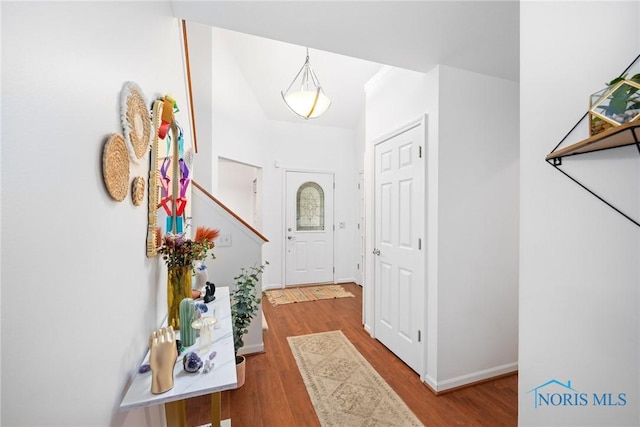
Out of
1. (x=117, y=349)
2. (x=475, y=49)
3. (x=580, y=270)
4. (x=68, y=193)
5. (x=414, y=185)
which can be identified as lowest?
(x=117, y=349)

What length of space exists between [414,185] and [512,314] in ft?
4.40

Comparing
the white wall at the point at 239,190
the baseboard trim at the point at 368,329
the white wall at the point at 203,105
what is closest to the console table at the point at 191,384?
the baseboard trim at the point at 368,329

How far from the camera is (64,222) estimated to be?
0.55m

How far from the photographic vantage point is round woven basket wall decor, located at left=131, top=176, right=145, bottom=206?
924mm

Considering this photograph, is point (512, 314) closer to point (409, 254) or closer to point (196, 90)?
point (409, 254)

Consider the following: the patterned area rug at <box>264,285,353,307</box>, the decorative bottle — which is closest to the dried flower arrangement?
the decorative bottle

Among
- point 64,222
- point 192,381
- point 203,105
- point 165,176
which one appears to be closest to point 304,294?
point 203,105

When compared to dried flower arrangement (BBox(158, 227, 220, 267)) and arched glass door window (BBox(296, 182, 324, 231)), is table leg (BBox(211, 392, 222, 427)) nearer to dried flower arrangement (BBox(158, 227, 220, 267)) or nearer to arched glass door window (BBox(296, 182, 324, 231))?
dried flower arrangement (BBox(158, 227, 220, 267))

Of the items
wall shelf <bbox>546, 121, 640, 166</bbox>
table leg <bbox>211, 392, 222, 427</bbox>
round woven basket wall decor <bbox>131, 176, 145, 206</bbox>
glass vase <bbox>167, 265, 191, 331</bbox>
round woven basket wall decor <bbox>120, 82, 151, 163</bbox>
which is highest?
round woven basket wall decor <bbox>120, 82, 151, 163</bbox>

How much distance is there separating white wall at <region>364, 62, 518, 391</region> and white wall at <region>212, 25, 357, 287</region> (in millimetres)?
2218

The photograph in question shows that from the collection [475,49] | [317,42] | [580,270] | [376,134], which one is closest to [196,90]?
[317,42]

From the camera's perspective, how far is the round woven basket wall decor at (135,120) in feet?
2.69

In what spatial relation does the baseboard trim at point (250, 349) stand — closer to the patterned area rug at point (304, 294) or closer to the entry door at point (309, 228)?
the patterned area rug at point (304, 294)

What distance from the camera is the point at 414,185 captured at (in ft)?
7.08
